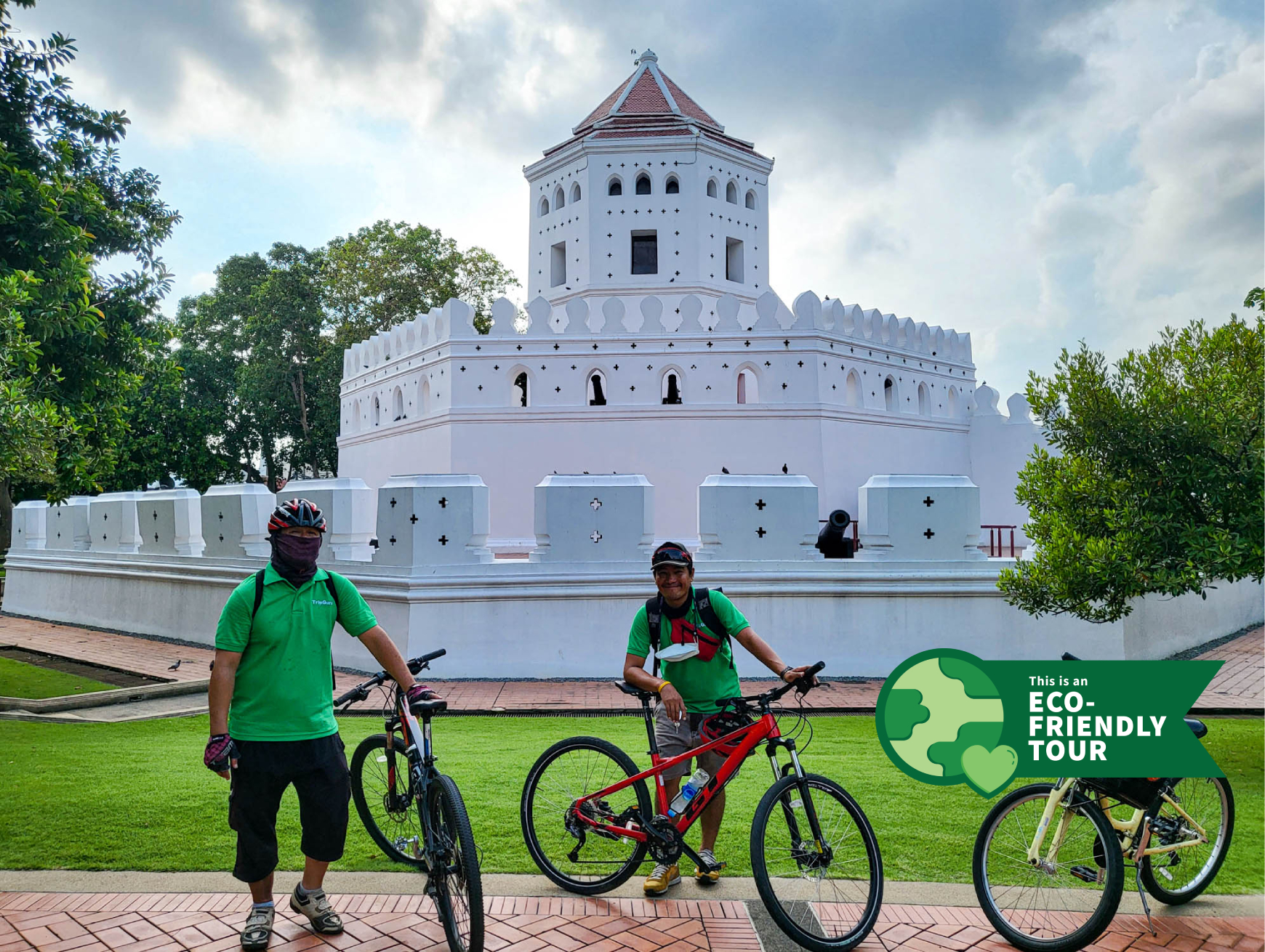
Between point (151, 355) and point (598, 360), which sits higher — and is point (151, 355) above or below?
below

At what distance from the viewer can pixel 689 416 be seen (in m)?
19.0

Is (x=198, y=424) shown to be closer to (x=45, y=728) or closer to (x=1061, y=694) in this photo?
(x=45, y=728)

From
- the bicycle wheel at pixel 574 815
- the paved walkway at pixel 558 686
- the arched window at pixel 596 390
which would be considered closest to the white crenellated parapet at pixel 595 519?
the paved walkway at pixel 558 686

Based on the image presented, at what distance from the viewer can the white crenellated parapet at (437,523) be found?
10164 mm

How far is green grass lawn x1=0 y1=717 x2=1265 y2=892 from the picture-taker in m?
4.55

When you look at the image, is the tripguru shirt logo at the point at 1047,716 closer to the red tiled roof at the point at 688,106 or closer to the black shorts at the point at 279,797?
the black shorts at the point at 279,797

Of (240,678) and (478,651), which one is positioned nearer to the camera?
(240,678)

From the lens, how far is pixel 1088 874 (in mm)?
3748

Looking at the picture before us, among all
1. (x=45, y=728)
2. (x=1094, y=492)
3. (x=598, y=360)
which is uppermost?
(x=598, y=360)

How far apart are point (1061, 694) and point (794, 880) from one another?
141cm

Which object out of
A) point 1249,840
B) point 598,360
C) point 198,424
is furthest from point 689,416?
point 198,424

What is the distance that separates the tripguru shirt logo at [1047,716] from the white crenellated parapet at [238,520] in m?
9.65

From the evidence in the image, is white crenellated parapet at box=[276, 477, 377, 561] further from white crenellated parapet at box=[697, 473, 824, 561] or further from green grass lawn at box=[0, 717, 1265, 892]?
white crenellated parapet at box=[697, 473, 824, 561]

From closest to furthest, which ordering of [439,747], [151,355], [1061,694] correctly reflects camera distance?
[1061,694] → [439,747] → [151,355]
